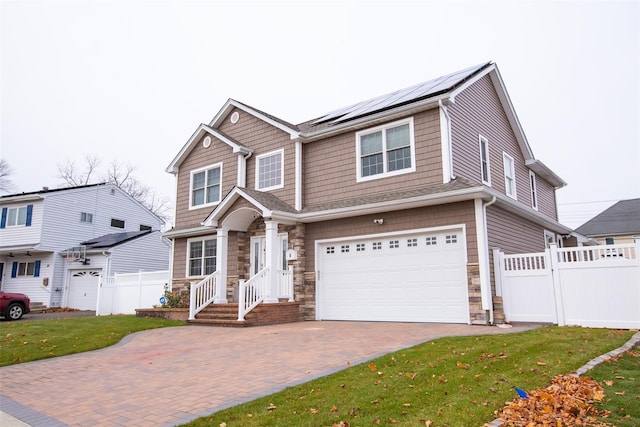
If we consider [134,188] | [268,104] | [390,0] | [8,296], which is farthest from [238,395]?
[268,104]

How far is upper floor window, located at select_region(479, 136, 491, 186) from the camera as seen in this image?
43.6 feet

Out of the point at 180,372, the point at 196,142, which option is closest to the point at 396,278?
the point at 180,372

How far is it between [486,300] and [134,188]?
130ft

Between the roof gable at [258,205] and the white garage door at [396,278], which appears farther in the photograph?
the roof gable at [258,205]

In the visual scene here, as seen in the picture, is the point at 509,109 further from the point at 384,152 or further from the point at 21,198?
the point at 21,198

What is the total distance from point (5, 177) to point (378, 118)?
127ft

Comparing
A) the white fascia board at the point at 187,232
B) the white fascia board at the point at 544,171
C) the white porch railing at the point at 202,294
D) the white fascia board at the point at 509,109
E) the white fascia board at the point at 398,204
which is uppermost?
the white fascia board at the point at 509,109

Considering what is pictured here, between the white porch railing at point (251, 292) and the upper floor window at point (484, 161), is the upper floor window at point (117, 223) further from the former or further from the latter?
the upper floor window at point (484, 161)

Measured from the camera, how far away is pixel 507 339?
24.6ft

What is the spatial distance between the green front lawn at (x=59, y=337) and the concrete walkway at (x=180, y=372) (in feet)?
1.58

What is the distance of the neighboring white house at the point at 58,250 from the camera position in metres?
24.3

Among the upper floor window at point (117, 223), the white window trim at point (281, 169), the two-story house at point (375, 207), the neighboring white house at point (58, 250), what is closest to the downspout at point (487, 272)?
the two-story house at point (375, 207)

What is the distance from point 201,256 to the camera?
16.5 meters

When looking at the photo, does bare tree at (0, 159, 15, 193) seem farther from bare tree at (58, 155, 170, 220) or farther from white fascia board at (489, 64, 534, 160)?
white fascia board at (489, 64, 534, 160)
